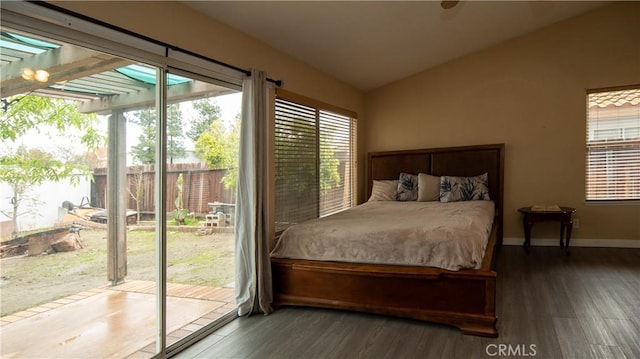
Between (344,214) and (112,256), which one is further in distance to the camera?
(344,214)

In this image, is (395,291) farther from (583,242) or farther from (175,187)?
(583,242)

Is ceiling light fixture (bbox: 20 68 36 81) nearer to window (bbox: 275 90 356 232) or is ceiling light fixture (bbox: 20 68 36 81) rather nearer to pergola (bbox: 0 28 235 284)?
pergola (bbox: 0 28 235 284)

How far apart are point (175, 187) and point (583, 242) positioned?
4982 mm

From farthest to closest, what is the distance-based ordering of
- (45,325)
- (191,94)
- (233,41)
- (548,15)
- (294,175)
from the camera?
(548,15), (294,175), (233,41), (191,94), (45,325)

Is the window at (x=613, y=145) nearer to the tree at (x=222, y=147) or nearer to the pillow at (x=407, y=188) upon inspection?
the pillow at (x=407, y=188)

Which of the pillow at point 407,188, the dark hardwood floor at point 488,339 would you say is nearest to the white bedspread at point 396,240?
the dark hardwood floor at point 488,339

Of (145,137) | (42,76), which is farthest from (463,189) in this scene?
(42,76)

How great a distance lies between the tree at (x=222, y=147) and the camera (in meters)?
2.94

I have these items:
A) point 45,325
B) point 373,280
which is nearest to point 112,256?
point 45,325

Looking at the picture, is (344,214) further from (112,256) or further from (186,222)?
(112,256)

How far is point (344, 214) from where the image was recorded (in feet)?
13.6

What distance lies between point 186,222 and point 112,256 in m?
0.55

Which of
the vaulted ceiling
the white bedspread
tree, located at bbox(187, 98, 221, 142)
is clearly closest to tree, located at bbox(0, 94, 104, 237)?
tree, located at bbox(187, 98, 221, 142)

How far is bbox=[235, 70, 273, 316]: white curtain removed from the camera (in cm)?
299
